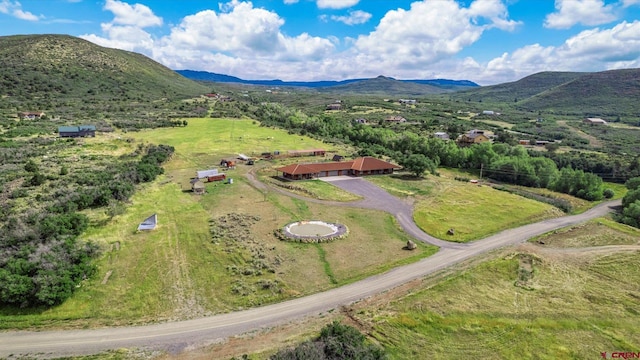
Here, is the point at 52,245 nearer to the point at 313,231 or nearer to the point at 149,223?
the point at 149,223

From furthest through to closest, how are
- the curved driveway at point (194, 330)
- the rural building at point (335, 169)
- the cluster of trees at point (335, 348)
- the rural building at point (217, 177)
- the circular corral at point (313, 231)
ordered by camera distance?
1. the rural building at point (335, 169)
2. the rural building at point (217, 177)
3. the circular corral at point (313, 231)
4. the curved driveway at point (194, 330)
5. the cluster of trees at point (335, 348)

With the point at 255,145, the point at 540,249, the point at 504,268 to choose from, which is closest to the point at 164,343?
the point at 504,268

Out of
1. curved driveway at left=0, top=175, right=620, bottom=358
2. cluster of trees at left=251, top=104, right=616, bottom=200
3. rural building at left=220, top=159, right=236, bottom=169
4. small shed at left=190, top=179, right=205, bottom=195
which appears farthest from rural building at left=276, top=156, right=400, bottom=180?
curved driveway at left=0, top=175, right=620, bottom=358

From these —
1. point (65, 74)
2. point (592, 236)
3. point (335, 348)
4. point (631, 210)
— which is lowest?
point (592, 236)

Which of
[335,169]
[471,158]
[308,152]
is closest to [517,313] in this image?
A: [335,169]

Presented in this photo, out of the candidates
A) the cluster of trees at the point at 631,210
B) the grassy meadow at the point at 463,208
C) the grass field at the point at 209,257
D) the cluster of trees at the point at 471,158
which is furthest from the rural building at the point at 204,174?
the cluster of trees at the point at 631,210

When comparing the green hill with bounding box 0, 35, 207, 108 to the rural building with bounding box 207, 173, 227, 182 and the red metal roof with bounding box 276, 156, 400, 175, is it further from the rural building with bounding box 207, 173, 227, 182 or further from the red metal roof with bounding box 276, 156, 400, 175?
the red metal roof with bounding box 276, 156, 400, 175

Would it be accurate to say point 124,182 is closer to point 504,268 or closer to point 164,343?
point 164,343

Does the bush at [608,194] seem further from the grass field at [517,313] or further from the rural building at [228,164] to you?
the rural building at [228,164]
